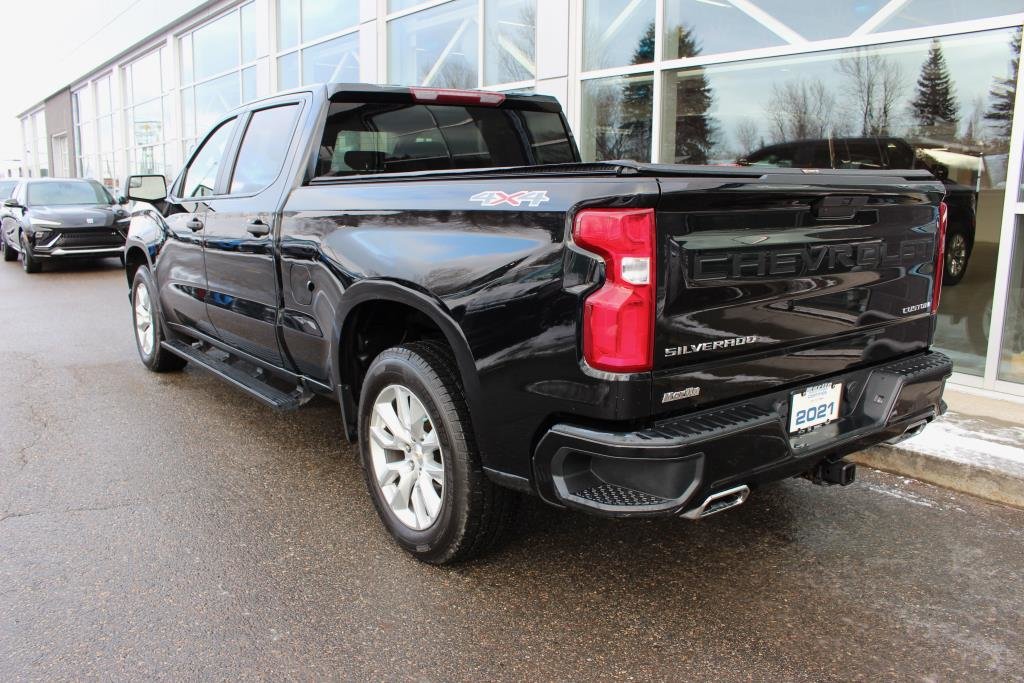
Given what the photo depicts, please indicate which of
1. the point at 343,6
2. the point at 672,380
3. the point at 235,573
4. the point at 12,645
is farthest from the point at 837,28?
the point at 343,6

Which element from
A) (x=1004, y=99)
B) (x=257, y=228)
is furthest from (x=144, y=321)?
(x=1004, y=99)

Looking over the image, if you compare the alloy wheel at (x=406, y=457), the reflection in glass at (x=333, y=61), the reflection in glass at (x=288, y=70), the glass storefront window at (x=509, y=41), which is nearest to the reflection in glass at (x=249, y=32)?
the reflection in glass at (x=288, y=70)

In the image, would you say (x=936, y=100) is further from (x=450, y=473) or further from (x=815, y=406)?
(x=450, y=473)

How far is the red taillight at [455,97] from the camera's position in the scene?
427 centimetres

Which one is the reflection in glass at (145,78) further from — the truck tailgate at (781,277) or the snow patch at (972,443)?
the truck tailgate at (781,277)

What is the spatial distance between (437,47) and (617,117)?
381cm

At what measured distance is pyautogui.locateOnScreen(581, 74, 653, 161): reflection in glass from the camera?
812 cm

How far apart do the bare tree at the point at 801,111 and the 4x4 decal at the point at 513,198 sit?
4.89 metres

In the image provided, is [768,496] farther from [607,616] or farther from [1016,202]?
[1016,202]

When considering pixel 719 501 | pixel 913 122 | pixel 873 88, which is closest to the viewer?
pixel 719 501

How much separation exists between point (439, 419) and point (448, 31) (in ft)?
29.9

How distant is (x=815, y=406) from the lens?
2.79 m

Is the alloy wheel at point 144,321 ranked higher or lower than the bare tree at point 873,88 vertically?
lower

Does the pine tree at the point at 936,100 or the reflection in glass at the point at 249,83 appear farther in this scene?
the reflection in glass at the point at 249,83
